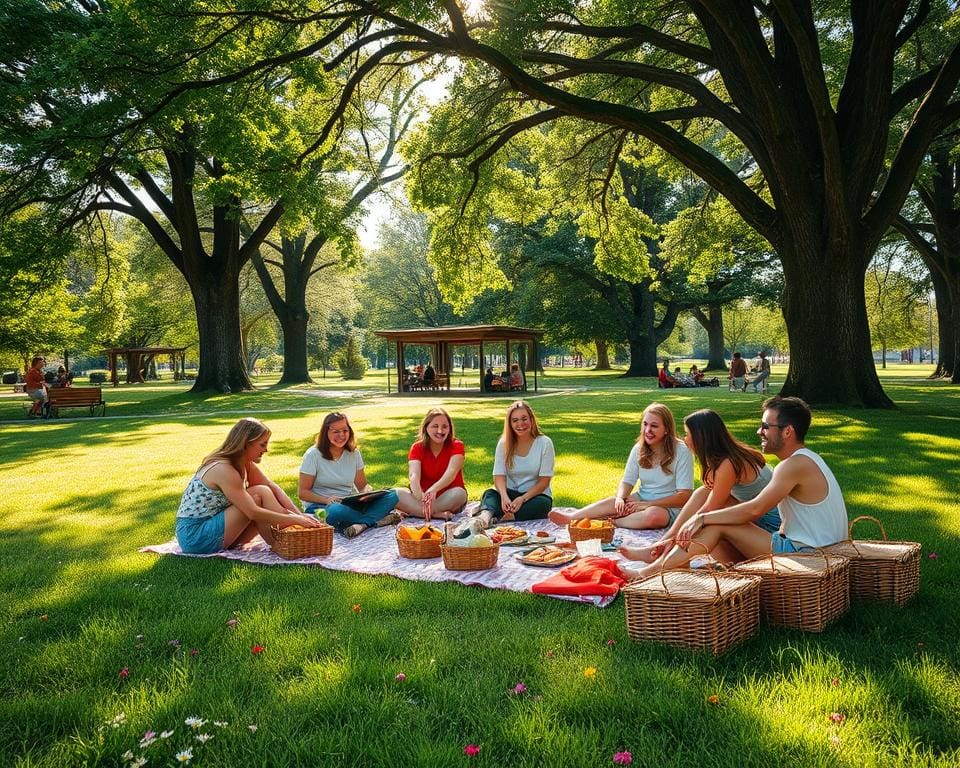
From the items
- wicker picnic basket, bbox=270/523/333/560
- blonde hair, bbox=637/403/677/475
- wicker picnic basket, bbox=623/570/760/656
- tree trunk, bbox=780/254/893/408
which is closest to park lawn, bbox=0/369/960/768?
wicker picnic basket, bbox=623/570/760/656

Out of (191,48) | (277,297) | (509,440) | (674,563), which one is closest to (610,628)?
(674,563)

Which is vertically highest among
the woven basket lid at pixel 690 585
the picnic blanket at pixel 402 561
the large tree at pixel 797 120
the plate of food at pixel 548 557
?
the large tree at pixel 797 120

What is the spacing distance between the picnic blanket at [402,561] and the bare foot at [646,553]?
22 cm

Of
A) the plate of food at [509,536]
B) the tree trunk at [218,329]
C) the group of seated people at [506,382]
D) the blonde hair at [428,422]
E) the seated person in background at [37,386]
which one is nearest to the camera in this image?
the plate of food at [509,536]

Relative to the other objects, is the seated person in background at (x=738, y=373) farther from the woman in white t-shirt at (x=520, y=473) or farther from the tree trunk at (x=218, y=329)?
the woman in white t-shirt at (x=520, y=473)

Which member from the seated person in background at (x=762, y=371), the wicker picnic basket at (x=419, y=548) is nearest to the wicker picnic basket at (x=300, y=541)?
the wicker picnic basket at (x=419, y=548)

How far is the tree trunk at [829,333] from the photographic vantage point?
13.6 meters

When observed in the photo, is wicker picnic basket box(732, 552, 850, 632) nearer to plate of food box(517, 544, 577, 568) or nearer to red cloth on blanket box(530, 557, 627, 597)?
red cloth on blanket box(530, 557, 627, 597)

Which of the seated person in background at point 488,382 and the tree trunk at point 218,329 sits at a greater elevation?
the tree trunk at point 218,329

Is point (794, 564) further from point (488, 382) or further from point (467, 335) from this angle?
point (488, 382)

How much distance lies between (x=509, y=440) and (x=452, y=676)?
3.87m

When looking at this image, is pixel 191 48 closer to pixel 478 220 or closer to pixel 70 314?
pixel 478 220

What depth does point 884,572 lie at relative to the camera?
4.11m

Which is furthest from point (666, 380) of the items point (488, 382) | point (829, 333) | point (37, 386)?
point (37, 386)
